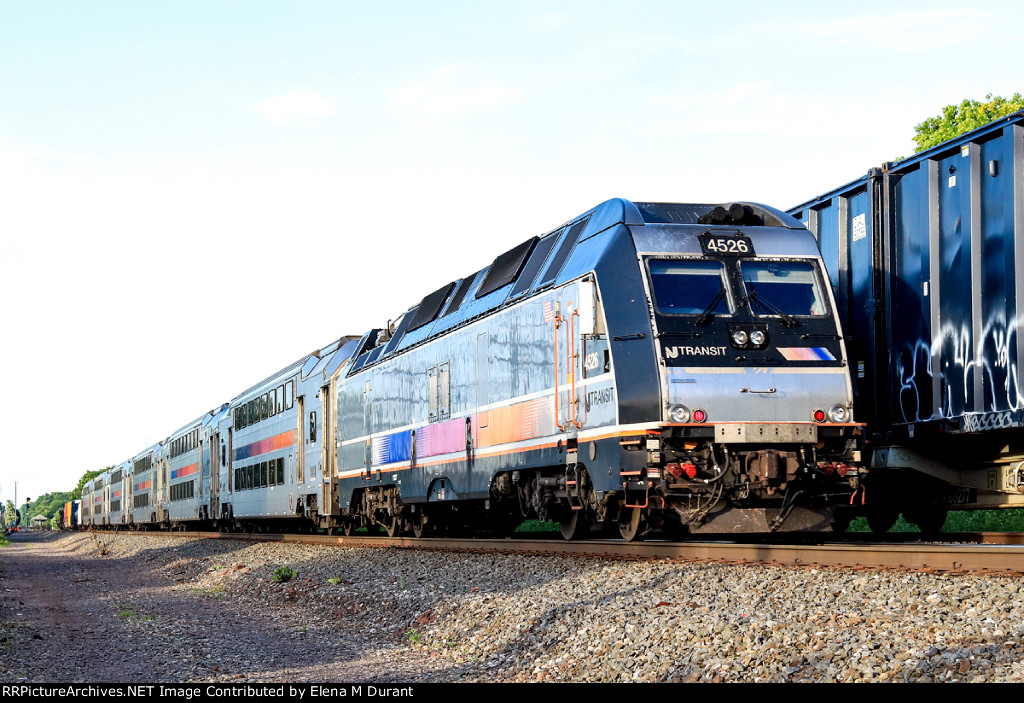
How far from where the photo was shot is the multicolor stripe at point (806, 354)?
11.7 metres

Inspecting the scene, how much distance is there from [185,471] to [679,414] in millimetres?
38044

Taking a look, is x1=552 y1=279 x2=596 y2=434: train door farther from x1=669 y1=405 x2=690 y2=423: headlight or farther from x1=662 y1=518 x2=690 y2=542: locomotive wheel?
x1=662 y1=518 x2=690 y2=542: locomotive wheel

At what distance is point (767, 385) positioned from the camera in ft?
37.7

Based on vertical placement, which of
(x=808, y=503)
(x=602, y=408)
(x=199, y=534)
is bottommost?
(x=199, y=534)

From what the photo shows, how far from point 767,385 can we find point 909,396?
277 centimetres

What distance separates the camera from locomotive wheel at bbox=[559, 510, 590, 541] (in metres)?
14.4

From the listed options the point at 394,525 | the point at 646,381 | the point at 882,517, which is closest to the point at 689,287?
the point at 646,381

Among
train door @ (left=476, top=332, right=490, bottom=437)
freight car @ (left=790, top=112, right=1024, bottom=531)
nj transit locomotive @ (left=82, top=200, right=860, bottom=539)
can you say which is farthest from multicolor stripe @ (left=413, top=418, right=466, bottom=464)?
freight car @ (left=790, top=112, right=1024, bottom=531)

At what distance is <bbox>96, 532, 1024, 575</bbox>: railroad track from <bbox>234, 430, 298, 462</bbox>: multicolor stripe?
12084mm

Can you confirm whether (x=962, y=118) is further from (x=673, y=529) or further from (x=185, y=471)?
(x=185, y=471)

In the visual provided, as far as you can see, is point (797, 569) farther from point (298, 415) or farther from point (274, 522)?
point (274, 522)
